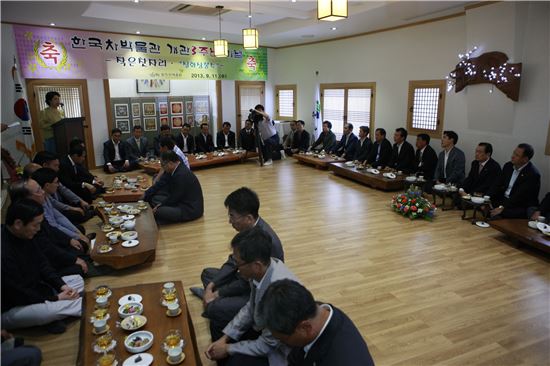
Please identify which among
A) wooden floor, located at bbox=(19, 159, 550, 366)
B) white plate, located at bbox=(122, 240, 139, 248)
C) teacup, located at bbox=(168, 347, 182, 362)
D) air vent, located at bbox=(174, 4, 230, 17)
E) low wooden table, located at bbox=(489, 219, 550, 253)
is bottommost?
wooden floor, located at bbox=(19, 159, 550, 366)

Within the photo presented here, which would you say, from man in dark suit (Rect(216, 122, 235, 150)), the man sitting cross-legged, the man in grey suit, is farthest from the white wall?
the man in grey suit

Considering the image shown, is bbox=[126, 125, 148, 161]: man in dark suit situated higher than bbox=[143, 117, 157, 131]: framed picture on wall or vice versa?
bbox=[143, 117, 157, 131]: framed picture on wall

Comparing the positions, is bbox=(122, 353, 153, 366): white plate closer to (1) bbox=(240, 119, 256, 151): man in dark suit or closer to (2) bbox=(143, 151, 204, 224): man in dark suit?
(2) bbox=(143, 151, 204, 224): man in dark suit

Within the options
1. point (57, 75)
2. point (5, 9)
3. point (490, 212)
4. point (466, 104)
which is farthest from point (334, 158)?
point (5, 9)

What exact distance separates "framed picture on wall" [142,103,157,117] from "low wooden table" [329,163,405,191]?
5.68 meters

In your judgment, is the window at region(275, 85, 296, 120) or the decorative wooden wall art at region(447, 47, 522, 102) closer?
the decorative wooden wall art at region(447, 47, 522, 102)

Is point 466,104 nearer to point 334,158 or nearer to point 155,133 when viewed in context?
point 334,158

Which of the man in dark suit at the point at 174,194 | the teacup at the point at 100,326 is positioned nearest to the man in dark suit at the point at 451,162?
the man in dark suit at the point at 174,194

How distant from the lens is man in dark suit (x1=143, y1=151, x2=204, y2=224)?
5.29m

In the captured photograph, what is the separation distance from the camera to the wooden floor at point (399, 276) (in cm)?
297

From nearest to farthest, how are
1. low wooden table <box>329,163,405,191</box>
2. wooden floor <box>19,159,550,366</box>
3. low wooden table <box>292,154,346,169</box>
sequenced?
wooden floor <box>19,159,550,366</box> → low wooden table <box>329,163,405,191</box> → low wooden table <box>292,154,346,169</box>

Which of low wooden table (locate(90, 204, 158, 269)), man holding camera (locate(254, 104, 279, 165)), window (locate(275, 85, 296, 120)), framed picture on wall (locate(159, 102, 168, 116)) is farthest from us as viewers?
window (locate(275, 85, 296, 120))

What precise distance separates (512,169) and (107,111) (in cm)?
890

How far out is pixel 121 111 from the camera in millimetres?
10086
